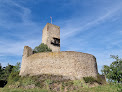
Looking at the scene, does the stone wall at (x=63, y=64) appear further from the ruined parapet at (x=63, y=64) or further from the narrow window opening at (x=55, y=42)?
the narrow window opening at (x=55, y=42)

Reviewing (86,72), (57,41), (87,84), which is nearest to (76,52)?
(86,72)

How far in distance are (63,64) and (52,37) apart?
47.7 feet

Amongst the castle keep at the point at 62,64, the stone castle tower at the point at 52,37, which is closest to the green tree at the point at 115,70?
the castle keep at the point at 62,64

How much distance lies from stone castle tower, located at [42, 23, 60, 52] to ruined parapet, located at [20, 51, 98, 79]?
34.7 feet

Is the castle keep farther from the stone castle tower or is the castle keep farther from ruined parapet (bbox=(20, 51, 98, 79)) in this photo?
the stone castle tower

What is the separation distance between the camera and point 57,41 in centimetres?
3222

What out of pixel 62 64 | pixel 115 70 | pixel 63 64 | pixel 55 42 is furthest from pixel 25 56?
pixel 115 70

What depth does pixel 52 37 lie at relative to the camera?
3162cm

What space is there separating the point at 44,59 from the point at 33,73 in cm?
310

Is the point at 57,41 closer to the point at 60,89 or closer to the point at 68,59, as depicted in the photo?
the point at 68,59

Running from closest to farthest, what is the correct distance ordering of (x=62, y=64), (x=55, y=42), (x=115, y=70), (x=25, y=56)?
(x=115, y=70) < (x=62, y=64) < (x=25, y=56) < (x=55, y=42)

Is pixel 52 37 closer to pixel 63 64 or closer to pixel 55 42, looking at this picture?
pixel 55 42

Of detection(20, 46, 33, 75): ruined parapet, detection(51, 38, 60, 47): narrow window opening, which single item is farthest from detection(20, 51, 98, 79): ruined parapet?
detection(51, 38, 60, 47): narrow window opening

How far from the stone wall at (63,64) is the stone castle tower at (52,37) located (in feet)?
34.7
